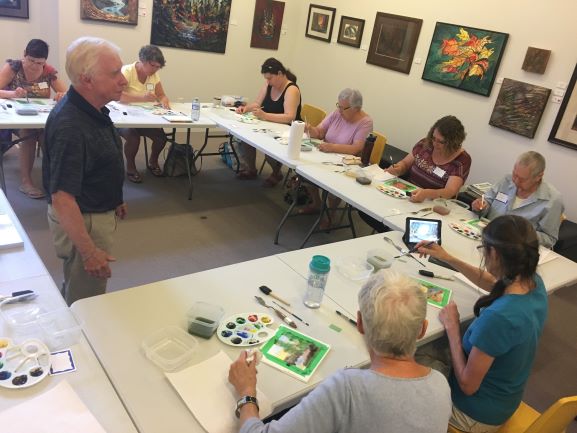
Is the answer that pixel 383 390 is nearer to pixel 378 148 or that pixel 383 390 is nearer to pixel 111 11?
Answer: pixel 378 148

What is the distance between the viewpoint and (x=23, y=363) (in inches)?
48.4

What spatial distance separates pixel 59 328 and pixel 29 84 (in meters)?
3.07

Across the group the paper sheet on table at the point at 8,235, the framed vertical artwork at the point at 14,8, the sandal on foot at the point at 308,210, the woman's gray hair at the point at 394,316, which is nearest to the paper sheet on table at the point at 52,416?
the woman's gray hair at the point at 394,316

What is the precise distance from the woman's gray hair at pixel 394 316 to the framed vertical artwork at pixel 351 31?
531cm

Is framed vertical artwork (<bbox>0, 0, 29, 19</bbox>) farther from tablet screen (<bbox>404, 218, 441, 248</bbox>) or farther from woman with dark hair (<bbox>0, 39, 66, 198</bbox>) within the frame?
tablet screen (<bbox>404, 218, 441, 248</bbox>)

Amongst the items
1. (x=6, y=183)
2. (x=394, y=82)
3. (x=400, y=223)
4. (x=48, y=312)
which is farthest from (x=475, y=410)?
(x=394, y=82)

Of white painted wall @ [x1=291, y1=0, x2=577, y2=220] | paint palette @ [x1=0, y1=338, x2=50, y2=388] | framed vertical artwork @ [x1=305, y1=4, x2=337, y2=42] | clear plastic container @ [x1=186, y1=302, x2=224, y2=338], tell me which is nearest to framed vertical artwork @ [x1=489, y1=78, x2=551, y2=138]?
white painted wall @ [x1=291, y1=0, x2=577, y2=220]

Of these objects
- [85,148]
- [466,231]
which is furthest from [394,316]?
[466,231]

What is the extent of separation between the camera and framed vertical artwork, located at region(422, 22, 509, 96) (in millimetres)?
4535

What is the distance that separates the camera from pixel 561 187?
422cm

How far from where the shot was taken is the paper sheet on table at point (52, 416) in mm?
1061

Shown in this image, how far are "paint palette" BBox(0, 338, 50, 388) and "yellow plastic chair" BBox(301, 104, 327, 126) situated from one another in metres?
3.94

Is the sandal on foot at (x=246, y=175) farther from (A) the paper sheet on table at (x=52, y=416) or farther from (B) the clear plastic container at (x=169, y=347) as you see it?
(A) the paper sheet on table at (x=52, y=416)

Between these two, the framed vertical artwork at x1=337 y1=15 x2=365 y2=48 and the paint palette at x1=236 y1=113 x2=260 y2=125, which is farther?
the framed vertical artwork at x1=337 y1=15 x2=365 y2=48
